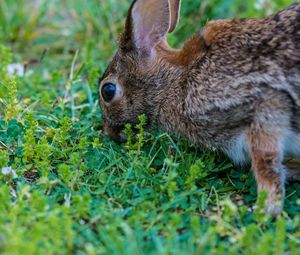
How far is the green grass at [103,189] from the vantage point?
3975 millimetres

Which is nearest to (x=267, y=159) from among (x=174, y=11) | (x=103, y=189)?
(x=103, y=189)

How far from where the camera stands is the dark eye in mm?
5609

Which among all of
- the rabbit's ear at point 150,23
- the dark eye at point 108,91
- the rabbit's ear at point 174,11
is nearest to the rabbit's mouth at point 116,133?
the dark eye at point 108,91

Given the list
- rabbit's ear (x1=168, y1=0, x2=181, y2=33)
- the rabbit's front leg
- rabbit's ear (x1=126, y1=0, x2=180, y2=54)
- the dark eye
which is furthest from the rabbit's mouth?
the rabbit's front leg

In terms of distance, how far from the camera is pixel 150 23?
552 cm

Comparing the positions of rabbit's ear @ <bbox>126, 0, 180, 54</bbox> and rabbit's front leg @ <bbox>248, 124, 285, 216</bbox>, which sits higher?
rabbit's ear @ <bbox>126, 0, 180, 54</bbox>

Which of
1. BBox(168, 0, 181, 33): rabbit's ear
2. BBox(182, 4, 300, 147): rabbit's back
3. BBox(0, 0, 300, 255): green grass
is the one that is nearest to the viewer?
BBox(0, 0, 300, 255): green grass

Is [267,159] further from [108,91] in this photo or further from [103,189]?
[108,91]

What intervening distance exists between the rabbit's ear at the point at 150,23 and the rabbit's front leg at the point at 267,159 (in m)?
1.29

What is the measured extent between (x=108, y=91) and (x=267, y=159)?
1552 millimetres

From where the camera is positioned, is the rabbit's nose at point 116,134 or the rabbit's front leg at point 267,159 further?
the rabbit's nose at point 116,134

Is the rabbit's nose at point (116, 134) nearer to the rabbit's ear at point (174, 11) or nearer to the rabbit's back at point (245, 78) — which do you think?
the rabbit's back at point (245, 78)

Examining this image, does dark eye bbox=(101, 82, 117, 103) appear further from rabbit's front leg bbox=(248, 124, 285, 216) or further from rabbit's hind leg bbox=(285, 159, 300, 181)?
rabbit's hind leg bbox=(285, 159, 300, 181)

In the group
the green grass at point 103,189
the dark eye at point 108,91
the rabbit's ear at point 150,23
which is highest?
the rabbit's ear at point 150,23
